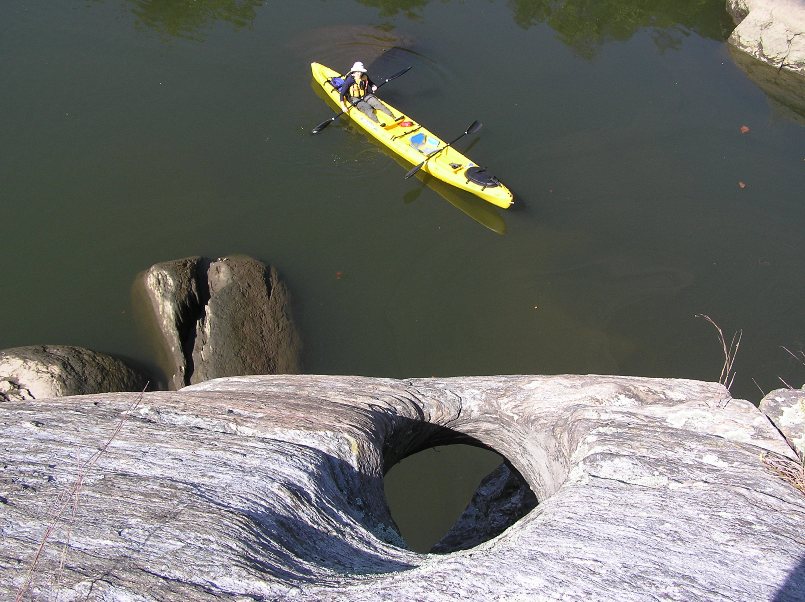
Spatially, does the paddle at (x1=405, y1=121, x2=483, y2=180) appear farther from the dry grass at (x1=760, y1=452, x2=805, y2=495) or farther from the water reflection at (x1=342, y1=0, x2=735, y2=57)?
the dry grass at (x1=760, y1=452, x2=805, y2=495)

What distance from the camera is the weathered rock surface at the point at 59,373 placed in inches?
335

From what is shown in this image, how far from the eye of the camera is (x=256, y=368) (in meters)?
9.56

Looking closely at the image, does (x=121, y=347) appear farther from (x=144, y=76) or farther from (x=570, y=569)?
(x=570, y=569)

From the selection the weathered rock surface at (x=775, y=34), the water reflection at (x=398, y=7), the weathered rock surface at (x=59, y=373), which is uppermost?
the weathered rock surface at (x=775, y=34)

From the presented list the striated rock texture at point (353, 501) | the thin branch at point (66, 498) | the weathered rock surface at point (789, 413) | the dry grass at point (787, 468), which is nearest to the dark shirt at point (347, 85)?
the striated rock texture at point (353, 501)

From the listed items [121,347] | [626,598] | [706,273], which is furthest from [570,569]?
[706,273]

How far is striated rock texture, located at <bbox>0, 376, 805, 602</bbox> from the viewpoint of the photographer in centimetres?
317

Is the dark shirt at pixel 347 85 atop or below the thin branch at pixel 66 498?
below

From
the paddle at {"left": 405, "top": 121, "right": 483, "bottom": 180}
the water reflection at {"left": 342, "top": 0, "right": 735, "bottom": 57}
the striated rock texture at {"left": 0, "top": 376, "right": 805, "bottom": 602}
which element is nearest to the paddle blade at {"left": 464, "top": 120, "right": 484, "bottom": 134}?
the paddle at {"left": 405, "top": 121, "right": 483, "bottom": 180}

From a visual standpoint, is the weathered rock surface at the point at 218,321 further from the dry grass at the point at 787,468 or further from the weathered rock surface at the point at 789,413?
the dry grass at the point at 787,468

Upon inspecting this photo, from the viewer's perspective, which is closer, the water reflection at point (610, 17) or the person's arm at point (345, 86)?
the person's arm at point (345, 86)

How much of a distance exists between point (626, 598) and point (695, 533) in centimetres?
72

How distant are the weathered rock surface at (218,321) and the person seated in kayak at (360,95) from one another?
4678 millimetres

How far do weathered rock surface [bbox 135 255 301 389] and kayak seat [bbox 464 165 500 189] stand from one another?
4155 millimetres
